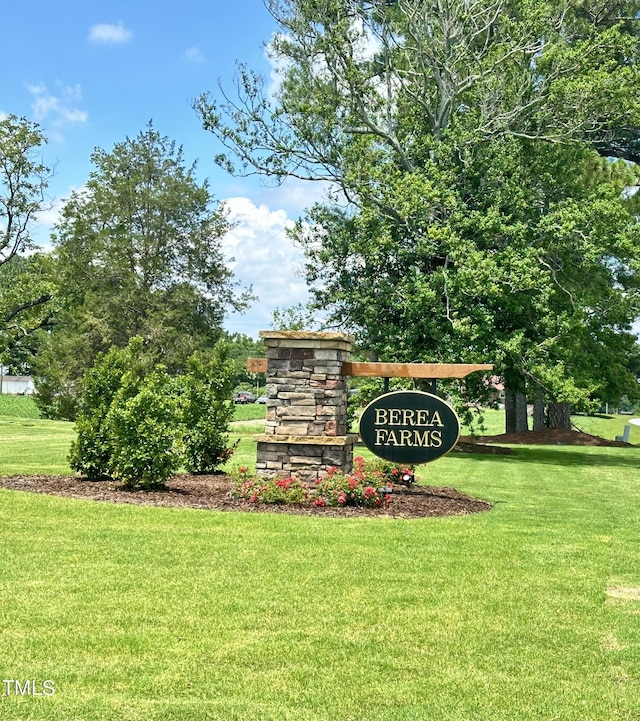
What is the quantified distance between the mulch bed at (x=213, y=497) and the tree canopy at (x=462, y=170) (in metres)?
9.29

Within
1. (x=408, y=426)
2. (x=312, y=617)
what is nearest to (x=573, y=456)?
(x=408, y=426)

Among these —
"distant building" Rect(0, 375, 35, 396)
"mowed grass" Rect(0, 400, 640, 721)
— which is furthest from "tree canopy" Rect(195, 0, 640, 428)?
"distant building" Rect(0, 375, 35, 396)

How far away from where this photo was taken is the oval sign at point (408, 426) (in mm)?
11242

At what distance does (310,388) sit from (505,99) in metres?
14.8

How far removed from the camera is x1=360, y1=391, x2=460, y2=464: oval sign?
36.9 ft

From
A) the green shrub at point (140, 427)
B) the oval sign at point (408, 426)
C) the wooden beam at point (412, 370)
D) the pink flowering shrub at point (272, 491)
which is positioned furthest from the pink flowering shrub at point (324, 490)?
the wooden beam at point (412, 370)

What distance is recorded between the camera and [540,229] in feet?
71.4

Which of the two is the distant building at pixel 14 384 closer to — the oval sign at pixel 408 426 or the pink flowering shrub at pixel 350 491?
the oval sign at pixel 408 426

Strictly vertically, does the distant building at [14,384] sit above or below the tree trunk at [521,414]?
above

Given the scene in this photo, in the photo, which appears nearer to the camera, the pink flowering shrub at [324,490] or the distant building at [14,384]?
the pink flowering shrub at [324,490]

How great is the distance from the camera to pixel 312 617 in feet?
18.1

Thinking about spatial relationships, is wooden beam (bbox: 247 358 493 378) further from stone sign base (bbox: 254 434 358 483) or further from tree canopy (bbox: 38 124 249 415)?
tree canopy (bbox: 38 124 249 415)

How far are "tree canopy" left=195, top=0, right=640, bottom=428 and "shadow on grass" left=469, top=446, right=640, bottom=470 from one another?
6.12 ft

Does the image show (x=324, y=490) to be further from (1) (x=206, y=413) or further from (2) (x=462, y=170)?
(2) (x=462, y=170)
